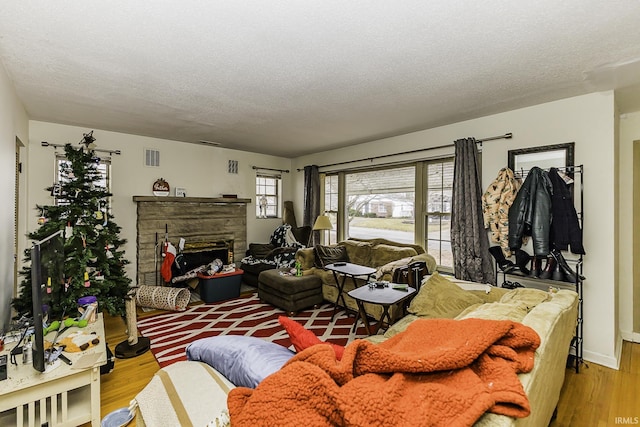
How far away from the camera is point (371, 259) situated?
14.5 ft

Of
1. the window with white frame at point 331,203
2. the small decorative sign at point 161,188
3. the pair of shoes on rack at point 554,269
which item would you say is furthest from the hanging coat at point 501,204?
the small decorative sign at point 161,188

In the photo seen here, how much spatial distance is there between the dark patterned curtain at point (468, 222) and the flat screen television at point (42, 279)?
12.3 ft

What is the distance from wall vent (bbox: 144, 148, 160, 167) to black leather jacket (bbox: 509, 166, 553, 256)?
4.91 metres

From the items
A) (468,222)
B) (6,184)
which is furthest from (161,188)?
(468,222)

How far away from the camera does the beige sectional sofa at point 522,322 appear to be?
1.03 metres

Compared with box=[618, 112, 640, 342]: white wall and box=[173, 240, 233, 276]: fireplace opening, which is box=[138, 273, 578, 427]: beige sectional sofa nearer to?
box=[618, 112, 640, 342]: white wall

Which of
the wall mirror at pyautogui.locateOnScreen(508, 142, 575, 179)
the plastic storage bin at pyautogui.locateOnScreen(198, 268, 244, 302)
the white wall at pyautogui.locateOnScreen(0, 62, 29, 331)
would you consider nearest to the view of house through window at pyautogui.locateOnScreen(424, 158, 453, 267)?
the wall mirror at pyautogui.locateOnScreen(508, 142, 575, 179)

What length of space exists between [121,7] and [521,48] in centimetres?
244

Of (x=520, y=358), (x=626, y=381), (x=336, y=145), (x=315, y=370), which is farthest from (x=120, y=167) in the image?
(x=626, y=381)

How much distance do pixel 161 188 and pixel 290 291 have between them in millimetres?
2702

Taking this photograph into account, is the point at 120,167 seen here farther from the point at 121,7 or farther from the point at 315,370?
the point at 315,370

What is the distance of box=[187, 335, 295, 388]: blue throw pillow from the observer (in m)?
1.08

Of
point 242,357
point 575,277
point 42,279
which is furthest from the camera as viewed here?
point 575,277

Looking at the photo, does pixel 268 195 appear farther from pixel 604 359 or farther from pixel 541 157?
pixel 604 359
